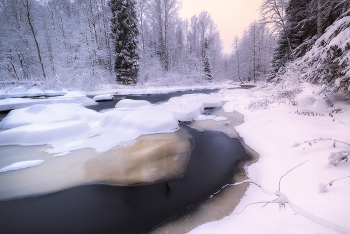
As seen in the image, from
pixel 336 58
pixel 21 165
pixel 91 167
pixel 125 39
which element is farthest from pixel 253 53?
pixel 21 165

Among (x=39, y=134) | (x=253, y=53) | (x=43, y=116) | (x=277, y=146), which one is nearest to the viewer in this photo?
(x=277, y=146)

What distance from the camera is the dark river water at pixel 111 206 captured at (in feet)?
6.76

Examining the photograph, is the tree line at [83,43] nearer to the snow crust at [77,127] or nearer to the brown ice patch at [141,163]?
the snow crust at [77,127]

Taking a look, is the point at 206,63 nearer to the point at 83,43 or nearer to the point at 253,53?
the point at 253,53

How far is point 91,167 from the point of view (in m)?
3.25

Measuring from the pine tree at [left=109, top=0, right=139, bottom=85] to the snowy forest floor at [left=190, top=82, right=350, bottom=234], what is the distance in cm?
1546

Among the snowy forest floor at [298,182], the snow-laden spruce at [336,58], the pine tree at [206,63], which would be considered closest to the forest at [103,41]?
the pine tree at [206,63]

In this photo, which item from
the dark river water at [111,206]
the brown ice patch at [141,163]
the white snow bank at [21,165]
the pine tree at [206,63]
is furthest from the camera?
the pine tree at [206,63]

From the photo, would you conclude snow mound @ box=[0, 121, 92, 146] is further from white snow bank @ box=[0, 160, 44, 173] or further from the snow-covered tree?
the snow-covered tree

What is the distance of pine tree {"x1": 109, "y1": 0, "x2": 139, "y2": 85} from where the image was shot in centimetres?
1512

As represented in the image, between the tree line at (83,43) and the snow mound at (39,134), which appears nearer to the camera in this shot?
the snow mound at (39,134)

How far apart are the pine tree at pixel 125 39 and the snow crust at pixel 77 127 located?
10.9 meters

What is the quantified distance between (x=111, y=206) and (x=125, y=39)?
17.3m

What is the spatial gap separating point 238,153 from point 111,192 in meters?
3.20
